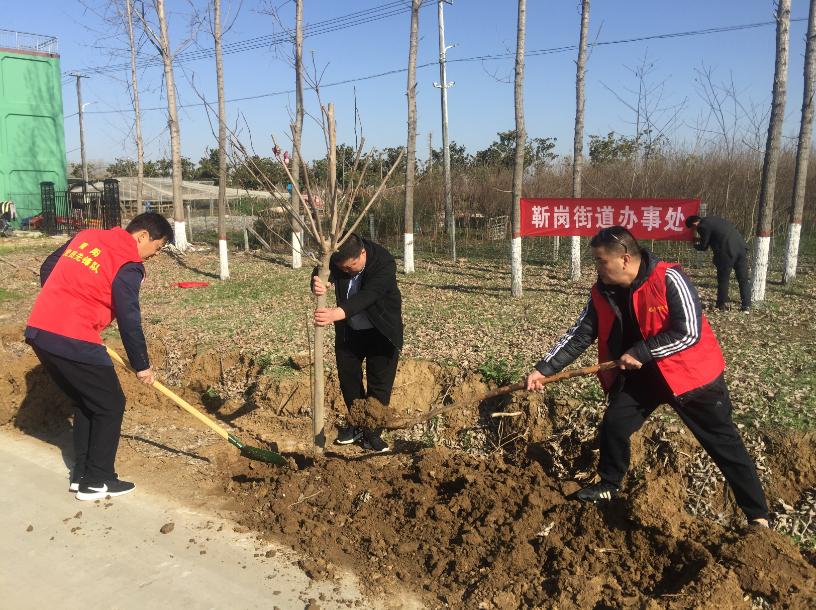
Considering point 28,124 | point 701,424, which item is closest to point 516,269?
point 701,424

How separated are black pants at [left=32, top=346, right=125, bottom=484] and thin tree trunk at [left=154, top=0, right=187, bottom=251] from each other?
12.2 m

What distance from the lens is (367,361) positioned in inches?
193

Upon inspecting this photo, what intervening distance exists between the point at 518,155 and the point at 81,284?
7.46 metres

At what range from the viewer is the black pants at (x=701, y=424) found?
3.33m

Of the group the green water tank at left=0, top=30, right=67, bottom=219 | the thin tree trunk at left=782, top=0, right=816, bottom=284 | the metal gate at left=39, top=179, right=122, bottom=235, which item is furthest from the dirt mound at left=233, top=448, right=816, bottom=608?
the green water tank at left=0, top=30, right=67, bottom=219

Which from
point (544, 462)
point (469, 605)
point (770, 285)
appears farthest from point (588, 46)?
point (469, 605)

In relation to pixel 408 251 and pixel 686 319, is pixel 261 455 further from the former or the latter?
pixel 408 251

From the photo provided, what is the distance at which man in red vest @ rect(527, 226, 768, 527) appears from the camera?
3.29 meters

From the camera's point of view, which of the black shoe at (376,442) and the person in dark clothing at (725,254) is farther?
the person in dark clothing at (725,254)

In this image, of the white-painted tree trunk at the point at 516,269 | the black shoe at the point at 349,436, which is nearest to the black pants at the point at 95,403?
the black shoe at the point at 349,436

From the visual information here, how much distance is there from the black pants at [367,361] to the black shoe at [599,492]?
171 centimetres

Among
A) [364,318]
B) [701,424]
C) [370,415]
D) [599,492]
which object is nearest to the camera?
[701,424]

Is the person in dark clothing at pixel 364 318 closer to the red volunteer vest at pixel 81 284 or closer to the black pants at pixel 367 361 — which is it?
the black pants at pixel 367 361

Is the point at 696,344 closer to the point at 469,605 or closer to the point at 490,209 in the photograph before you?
the point at 469,605
